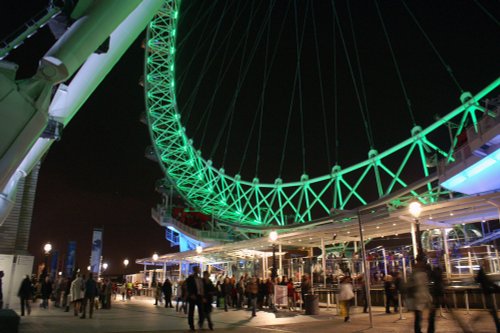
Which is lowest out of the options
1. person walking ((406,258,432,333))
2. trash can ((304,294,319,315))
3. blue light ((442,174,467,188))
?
trash can ((304,294,319,315))

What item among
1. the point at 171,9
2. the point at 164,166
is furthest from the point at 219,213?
the point at 171,9

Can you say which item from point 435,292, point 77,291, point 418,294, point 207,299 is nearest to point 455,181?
point 435,292

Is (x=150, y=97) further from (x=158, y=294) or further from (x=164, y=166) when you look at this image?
(x=158, y=294)

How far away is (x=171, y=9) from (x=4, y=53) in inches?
1465

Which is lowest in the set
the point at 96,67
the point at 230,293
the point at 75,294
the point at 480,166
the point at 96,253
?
the point at 230,293

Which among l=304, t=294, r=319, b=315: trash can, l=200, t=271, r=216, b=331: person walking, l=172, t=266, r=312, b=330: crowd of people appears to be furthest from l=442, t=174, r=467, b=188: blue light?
l=200, t=271, r=216, b=331: person walking

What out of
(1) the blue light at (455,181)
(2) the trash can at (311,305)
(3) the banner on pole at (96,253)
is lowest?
(2) the trash can at (311,305)

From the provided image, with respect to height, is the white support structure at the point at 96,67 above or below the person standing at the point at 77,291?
above

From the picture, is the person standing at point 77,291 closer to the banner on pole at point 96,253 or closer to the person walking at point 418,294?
the person walking at point 418,294

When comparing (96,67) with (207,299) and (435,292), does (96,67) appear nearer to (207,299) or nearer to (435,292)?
(207,299)

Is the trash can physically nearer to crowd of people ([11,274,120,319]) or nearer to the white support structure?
crowd of people ([11,274,120,319])

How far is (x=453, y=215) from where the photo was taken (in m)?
19.6

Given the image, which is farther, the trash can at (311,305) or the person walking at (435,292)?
the trash can at (311,305)

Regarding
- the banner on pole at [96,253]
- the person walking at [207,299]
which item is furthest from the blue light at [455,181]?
the banner on pole at [96,253]
